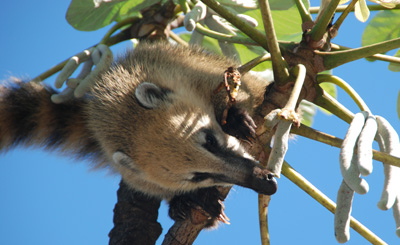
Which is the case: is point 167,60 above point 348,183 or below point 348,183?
below

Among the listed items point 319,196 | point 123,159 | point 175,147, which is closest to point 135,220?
point 123,159

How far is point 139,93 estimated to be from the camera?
9.55 feet

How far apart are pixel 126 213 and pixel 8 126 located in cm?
124

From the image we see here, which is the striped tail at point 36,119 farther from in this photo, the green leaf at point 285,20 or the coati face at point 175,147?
the green leaf at point 285,20

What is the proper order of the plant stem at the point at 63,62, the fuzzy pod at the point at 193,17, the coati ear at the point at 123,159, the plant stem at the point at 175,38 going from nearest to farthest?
1. the fuzzy pod at the point at 193,17
2. the coati ear at the point at 123,159
3. the plant stem at the point at 63,62
4. the plant stem at the point at 175,38

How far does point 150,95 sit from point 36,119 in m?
1.05

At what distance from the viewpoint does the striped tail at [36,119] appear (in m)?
3.41

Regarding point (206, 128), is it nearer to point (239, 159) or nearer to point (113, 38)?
point (239, 159)

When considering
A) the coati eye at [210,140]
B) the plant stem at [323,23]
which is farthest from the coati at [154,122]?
the plant stem at [323,23]

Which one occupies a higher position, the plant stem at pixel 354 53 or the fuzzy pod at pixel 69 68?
the fuzzy pod at pixel 69 68

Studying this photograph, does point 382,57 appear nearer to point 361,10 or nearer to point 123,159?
point 361,10

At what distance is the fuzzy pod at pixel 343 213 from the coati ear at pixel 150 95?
4.96ft

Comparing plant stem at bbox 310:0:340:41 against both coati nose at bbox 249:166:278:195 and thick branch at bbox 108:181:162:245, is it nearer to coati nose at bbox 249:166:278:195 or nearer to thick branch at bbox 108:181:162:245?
coati nose at bbox 249:166:278:195

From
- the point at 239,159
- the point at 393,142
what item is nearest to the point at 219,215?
the point at 239,159
